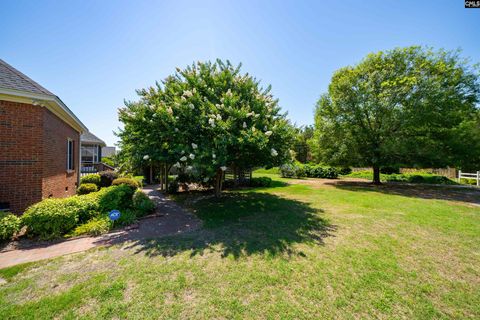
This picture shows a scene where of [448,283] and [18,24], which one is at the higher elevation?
[18,24]

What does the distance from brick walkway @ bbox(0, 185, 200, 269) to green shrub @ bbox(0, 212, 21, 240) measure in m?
0.36

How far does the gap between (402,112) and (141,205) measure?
16472mm

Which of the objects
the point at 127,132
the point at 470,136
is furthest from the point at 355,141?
the point at 127,132

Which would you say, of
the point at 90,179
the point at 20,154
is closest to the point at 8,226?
the point at 20,154

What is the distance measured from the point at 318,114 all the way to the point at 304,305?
1616cm

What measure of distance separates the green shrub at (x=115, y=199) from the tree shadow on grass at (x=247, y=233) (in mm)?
2349

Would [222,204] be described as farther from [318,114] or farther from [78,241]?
[318,114]

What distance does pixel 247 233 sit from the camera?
5074 mm

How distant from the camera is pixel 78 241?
15.1ft

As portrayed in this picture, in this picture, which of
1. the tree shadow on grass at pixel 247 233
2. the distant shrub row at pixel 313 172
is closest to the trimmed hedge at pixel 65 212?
the tree shadow on grass at pixel 247 233

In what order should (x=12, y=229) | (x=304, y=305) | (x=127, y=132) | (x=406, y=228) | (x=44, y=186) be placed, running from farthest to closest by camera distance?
1. (x=127, y=132)
2. (x=44, y=186)
3. (x=406, y=228)
4. (x=12, y=229)
5. (x=304, y=305)

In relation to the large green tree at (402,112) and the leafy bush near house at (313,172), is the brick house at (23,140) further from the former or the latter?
the leafy bush near house at (313,172)

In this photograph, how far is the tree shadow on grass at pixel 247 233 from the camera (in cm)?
416

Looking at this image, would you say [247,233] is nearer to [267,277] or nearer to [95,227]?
[267,277]
